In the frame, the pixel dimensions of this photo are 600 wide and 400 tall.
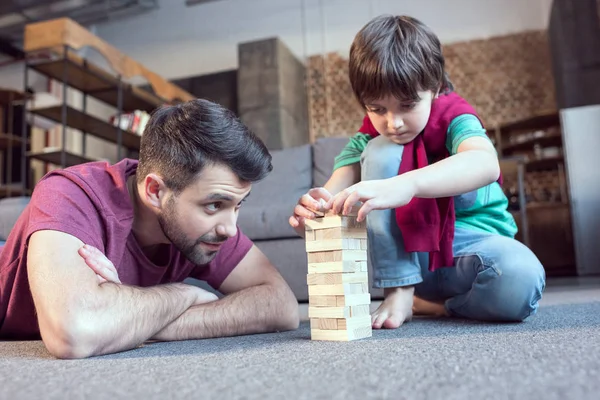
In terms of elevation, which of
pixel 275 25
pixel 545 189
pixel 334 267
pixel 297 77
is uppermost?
pixel 275 25

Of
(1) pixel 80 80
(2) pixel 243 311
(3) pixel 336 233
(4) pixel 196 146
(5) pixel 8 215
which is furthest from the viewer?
(1) pixel 80 80

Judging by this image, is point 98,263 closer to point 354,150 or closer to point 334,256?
point 334,256

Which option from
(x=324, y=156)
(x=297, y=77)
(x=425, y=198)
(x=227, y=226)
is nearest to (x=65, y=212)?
(x=227, y=226)

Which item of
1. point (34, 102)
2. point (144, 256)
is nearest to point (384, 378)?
point (144, 256)

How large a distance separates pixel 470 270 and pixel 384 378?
75cm

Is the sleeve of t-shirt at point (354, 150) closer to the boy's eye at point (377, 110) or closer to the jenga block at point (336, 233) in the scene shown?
the boy's eye at point (377, 110)

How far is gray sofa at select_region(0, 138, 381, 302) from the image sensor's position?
2.47 meters

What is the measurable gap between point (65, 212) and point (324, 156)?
225 cm

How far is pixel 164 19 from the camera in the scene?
306 inches

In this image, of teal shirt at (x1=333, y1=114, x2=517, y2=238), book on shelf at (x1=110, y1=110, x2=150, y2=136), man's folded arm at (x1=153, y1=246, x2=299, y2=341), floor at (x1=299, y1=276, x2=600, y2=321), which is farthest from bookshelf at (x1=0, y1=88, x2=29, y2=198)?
teal shirt at (x1=333, y1=114, x2=517, y2=238)

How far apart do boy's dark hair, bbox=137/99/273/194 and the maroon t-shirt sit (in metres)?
0.09

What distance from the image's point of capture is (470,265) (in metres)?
1.30

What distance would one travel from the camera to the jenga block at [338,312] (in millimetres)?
1028

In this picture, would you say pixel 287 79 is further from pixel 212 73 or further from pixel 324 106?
pixel 212 73
